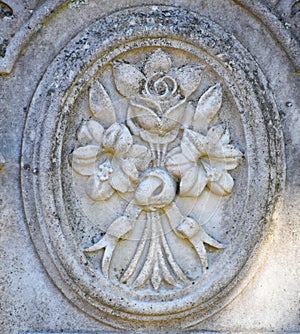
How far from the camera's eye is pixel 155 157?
263 cm

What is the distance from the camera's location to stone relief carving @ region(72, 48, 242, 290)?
102 inches

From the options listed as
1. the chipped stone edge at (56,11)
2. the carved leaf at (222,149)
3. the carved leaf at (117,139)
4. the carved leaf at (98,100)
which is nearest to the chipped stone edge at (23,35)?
the chipped stone edge at (56,11)

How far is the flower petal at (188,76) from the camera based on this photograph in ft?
8.56

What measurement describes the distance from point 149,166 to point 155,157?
0.11ft

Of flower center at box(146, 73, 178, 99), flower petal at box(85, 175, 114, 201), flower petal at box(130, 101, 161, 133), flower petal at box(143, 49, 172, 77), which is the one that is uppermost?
flower petal at box(143, 49, 172, 77)

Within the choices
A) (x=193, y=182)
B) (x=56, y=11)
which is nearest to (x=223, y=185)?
(x=193, y=182)

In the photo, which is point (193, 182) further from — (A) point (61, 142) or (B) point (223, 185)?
(A) point (61, 142)

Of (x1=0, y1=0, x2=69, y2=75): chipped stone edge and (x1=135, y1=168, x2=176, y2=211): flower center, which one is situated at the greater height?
(x1=0, y1=0, x2=69, y2=75): chipped stone edge

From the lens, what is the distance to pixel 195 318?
2.60m

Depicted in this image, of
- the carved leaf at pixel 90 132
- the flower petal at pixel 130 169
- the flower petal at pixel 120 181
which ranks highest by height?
the carved leaf at pixel 90 132

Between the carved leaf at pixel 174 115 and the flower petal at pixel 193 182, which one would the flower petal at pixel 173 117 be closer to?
the carved leaf at pixel 174 115

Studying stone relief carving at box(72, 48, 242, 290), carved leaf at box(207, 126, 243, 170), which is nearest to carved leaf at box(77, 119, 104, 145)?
stone relief carving at box(72, 48, 242, 290)

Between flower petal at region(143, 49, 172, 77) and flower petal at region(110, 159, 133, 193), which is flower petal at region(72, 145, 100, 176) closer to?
flower petal at region(110, 159, 133, 193)

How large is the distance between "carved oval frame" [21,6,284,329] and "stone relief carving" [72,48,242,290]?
0.18 ft
